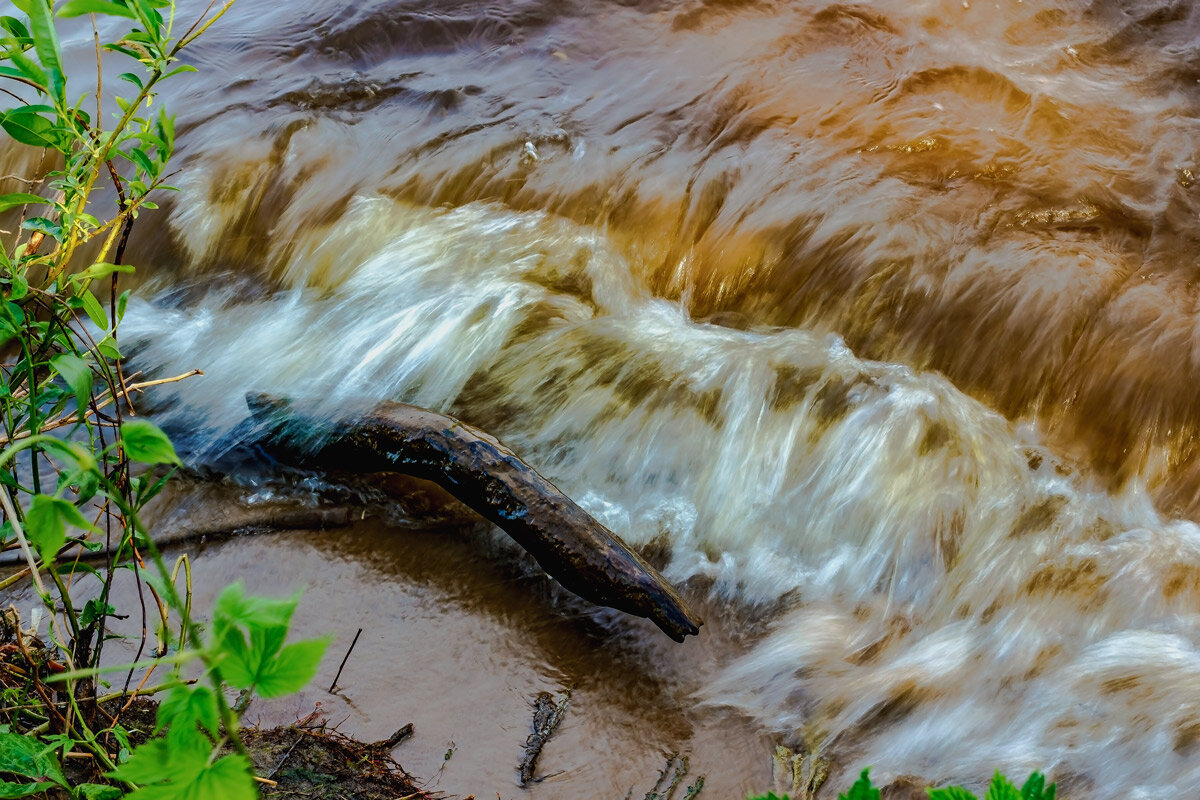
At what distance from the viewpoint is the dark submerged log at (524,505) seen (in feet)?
8.89

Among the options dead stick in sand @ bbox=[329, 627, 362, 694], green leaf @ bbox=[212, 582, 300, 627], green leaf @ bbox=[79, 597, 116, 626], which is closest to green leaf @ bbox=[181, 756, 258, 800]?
green leaf @ bbox=[212, 582, 300, 627]

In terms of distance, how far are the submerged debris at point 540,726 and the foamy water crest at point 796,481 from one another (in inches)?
16.4

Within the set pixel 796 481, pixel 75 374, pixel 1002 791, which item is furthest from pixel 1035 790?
pixel 796 481

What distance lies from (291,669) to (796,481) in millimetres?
2459

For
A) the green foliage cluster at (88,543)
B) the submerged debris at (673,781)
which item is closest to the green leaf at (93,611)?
the green foliage cluster at (88,543)

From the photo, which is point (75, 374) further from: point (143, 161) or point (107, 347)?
point (143, 161)

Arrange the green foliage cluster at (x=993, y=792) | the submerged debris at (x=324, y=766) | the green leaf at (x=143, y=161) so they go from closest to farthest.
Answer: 1. the green foliage cluster at (x=993, y=792)
2. the green leaf at (x=143, y=161)
3. the submerged debris at (x=324, y=766)

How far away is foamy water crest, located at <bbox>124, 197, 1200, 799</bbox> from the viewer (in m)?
2.68

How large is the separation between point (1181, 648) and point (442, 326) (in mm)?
2822

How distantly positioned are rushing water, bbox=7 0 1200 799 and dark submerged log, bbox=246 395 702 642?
21cm

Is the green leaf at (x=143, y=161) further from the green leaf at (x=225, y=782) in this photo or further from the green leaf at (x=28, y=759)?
the green leaf at (x=225, y=782)

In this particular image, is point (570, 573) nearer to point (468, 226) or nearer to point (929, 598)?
point (929, 598)

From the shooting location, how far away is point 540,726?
99.3 inches

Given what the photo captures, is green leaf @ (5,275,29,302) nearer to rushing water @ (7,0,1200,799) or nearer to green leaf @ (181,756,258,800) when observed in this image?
green leaf @ (181,756,258,800)
